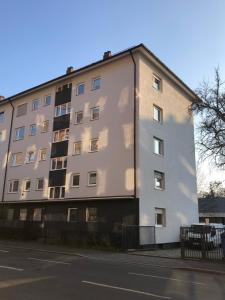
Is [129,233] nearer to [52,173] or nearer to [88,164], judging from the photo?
[88,164]

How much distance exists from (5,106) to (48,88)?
7.42 meters

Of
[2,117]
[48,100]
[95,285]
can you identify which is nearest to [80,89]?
[48,100]

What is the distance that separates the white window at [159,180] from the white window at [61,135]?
862cm

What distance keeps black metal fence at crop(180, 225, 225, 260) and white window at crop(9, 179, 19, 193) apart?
19.5 metres

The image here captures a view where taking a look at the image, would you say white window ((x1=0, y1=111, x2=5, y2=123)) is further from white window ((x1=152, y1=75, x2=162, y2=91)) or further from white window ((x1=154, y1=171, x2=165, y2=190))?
white window ((x1=154, y1=171, x2=165, y2=190))

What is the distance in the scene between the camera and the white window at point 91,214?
26.0m

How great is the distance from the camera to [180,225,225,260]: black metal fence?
1744 centimetres

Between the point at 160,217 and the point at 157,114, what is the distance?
342 inches

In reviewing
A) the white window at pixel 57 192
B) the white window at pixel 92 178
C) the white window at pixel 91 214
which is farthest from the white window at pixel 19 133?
the white window at pixel 91 214

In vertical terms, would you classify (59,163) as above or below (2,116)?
below

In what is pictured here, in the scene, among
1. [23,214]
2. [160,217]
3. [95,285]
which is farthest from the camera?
[23,214]

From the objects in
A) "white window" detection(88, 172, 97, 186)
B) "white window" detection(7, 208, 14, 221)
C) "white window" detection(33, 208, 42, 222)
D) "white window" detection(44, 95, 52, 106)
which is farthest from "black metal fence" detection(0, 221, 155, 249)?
"white window" detection(44, 95, 52, 106)

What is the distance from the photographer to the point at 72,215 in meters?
27.8

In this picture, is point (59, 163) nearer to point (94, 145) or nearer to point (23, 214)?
point (94, 145)
